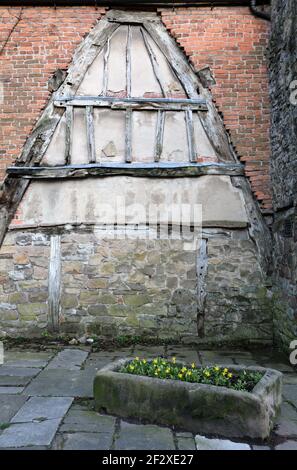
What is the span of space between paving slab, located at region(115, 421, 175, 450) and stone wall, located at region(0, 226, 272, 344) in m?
2.90

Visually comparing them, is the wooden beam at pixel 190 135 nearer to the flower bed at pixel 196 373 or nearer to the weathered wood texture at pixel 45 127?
the weathered wood texture at pixel 45 127

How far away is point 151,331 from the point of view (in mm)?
6410

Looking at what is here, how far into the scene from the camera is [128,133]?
6469mm

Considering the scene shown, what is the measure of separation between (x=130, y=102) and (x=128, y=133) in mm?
495

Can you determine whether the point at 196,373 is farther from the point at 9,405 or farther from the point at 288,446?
the point at 9,405

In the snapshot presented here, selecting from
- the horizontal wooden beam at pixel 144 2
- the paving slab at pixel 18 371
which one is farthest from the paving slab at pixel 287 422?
the horizontal wooden beam at pixel 144 2

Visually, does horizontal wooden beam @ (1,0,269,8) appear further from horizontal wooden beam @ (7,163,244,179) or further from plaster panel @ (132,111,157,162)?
horizontal wooden beam @ (7,163,244,179)

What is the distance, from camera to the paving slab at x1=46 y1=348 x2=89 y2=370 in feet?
17.4

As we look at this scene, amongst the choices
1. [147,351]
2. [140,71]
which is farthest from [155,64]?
[147,351]

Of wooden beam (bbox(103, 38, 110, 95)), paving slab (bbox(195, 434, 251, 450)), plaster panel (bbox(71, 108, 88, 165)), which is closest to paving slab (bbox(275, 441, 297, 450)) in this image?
paving slab (bbox(195, 434, 251, 450))

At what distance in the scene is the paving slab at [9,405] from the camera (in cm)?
373

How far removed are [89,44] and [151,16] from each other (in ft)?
3.66

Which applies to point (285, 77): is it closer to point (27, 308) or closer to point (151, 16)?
point (151, 16)

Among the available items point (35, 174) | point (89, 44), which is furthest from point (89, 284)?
point (89, 44)
